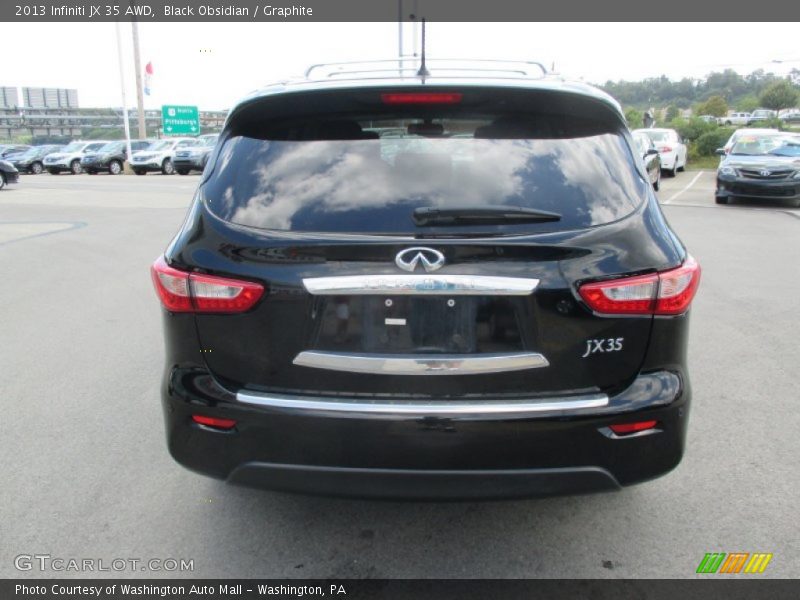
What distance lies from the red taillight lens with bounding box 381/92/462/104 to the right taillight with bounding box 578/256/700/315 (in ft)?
2.85

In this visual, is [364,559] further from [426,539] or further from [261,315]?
[261,315]

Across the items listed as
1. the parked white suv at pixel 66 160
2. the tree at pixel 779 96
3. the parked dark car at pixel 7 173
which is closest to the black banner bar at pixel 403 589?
the parked dark car at pixel 7 173

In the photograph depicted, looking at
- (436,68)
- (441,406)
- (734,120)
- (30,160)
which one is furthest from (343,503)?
(734,120)

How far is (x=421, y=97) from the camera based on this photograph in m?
2.57

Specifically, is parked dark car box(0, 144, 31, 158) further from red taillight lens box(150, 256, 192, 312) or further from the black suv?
the black suv

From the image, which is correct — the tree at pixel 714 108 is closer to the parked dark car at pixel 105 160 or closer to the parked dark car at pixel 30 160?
the parked dark car at pixel 105 160

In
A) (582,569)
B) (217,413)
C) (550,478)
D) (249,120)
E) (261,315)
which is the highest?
(249,120)

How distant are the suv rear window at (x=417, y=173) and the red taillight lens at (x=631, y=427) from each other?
736 millimetres

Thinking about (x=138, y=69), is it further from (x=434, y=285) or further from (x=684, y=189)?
(x=434, y=285)

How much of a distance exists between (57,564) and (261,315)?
1.46 meters

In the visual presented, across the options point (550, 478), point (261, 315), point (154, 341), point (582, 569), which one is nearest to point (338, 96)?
point (261, 315)

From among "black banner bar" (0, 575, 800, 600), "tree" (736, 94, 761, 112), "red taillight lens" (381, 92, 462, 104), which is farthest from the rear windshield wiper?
"tree" (736, 94, 761, 112)

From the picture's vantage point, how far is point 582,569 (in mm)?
2777

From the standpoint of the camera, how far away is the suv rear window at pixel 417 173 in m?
2.45
